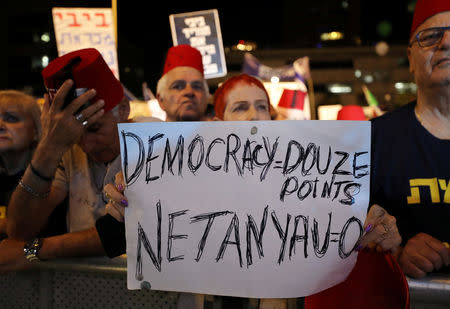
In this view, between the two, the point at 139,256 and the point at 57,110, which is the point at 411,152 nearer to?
the point at 139,256

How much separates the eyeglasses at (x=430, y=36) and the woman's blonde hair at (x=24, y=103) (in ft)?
6.81

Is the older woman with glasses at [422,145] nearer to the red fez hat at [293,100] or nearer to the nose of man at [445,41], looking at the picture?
the nose of man at [445,41]

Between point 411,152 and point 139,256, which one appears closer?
point 139,256

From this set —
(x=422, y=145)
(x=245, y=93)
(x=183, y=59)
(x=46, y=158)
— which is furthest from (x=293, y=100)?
(x=46, y=158)

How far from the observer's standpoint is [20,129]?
2426 millimetres

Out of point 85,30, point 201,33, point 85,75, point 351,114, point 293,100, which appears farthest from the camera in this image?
point 201,33

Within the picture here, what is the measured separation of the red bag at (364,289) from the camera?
1241 mm

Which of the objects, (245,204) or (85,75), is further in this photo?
(85,75)

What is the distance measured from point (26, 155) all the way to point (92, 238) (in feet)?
4.12

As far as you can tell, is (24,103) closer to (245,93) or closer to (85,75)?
(85,75)

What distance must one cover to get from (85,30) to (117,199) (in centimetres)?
674

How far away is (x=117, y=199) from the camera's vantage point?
4.30 ft

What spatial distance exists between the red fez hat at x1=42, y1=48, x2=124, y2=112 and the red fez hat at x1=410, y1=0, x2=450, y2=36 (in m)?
1.36

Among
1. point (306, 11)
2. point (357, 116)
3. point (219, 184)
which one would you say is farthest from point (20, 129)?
point (306, 11)
